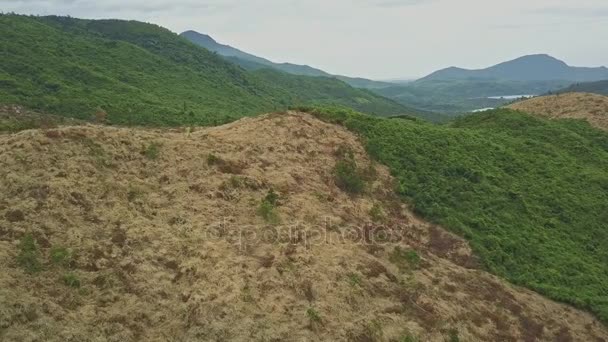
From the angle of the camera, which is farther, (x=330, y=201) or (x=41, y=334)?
(x=330, y=201)

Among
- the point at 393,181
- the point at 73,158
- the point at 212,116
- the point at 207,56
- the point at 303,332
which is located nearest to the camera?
the point at 303,332

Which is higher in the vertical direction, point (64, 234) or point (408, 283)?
point (64, 234)

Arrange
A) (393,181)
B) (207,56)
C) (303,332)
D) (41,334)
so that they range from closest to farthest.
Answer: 1. (41,334)
2. (303,332)
3. (393,181)
4. (207,56)

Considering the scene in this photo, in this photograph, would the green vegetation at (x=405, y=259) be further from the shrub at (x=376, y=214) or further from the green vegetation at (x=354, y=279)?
the green vegetation at (x=354, y=279)

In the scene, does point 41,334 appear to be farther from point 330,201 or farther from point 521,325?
point 521,325

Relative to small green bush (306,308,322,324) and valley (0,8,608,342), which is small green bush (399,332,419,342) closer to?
valley (0,8,608,342)

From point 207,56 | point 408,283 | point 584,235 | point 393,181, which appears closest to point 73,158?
point 408,283

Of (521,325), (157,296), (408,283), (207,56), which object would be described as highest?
(207,56)

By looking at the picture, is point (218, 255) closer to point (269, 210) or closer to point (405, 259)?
point (269, 210)

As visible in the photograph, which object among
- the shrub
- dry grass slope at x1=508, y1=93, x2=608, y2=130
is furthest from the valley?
dry grass slope at x1=508, y1=93, x2=608, y2=130
